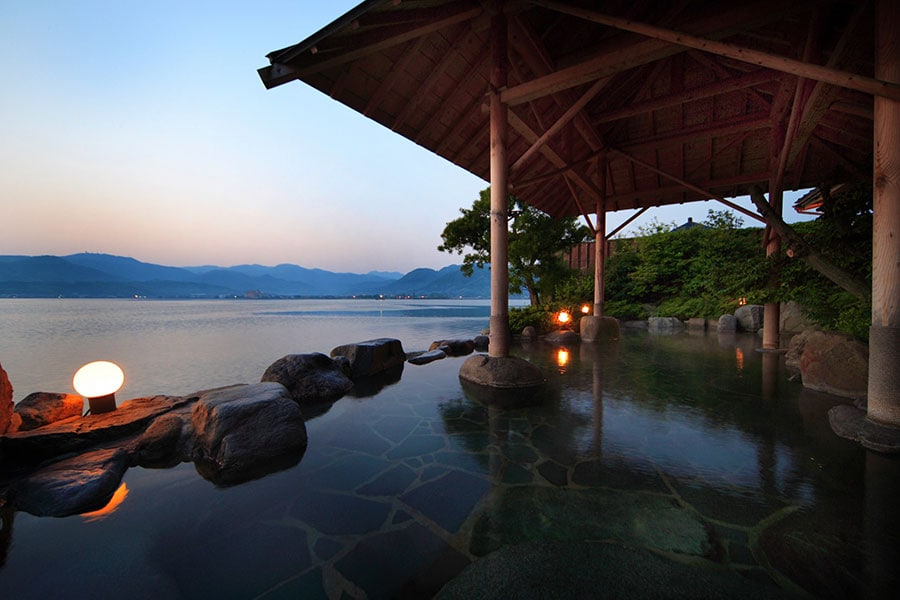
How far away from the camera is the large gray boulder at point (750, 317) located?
46.0 ft

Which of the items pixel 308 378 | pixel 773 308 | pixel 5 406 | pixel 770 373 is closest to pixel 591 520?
pixel 308 378

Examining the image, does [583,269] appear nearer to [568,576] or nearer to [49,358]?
[568,576]

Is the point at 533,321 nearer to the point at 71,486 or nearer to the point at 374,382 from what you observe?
the point at 374,382

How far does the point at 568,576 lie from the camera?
1801mm

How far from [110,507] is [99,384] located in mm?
2381

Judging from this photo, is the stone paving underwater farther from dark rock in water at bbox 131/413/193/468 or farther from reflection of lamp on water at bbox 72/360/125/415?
reflection of lamp on water at bbox 72/360/125/415

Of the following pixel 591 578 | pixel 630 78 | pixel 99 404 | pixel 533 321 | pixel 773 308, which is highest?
pixel 630 78

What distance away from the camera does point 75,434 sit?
3.53 m

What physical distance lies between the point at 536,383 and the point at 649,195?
30.1 ft

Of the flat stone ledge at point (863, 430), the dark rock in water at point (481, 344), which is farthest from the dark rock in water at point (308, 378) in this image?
the flat stone ledge at point (863, 430)

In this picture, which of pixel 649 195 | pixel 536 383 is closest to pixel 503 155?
pixel 536 383

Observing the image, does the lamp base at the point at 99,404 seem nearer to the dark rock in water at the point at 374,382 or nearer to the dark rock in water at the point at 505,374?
the dark rock in water at the point at 374,382

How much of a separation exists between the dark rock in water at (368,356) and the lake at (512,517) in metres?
2.41

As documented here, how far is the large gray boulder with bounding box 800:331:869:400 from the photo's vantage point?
4.92 m
